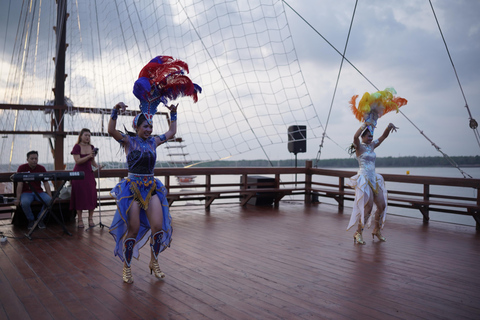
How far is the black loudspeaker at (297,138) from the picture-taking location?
7.42 meters

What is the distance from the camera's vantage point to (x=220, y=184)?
7160 mm

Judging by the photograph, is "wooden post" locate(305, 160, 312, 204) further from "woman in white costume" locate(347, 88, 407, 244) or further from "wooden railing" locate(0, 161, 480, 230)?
"woman in white costume" locate(347, 88, 407, 244)

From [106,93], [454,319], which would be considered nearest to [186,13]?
[106,93]

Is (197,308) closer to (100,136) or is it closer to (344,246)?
(344,246)

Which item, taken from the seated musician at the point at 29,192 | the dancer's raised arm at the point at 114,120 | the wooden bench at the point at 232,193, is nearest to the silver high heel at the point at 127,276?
the dancer's raised arm at the point at 114,120

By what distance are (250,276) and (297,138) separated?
4689 mm

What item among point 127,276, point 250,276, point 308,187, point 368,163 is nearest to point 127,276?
point 127,276

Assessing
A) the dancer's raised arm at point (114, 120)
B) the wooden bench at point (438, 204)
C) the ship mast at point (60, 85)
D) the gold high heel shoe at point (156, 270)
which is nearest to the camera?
the dancer's raised arm at point (114, 120)

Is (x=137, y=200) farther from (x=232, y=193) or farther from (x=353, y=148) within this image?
(x=232, y=193)

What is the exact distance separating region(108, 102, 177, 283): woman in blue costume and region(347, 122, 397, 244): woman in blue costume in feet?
7.38

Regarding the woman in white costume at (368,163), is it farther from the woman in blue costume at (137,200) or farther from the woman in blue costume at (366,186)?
the woman in blue costume at (137,200)

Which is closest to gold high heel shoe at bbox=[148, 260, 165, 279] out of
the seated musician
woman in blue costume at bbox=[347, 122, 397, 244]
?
woman in blue costume at bbox=[347, 122, 397, 244]

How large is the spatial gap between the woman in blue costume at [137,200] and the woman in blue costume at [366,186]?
88.5 inches

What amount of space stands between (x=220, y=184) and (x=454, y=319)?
5110 millimetres
